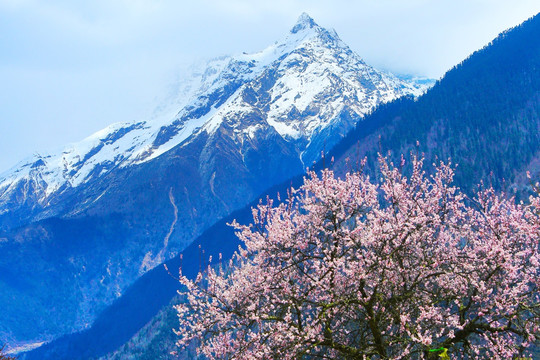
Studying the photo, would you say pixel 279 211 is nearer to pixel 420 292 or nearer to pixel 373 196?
pixel 373 196

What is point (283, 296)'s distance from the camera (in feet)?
38.4

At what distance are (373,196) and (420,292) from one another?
315 cm

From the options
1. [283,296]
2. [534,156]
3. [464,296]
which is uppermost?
[283,296]

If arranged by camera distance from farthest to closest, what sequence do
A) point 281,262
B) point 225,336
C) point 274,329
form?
point 225,336
point 281,262
point 274,329

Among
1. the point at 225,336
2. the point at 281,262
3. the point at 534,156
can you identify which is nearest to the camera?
the point at 281,262

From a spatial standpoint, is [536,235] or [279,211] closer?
[536,235]

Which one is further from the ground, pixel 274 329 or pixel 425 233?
pixel 425 233

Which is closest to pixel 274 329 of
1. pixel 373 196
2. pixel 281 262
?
pixel 281 262

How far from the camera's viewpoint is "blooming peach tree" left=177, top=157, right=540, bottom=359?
10539 millimetres

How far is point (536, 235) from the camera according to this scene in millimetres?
11531

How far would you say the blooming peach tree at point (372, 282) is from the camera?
10.5m

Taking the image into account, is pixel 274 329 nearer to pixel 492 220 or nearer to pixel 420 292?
pixel 420 292

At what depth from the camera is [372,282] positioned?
35.5 ft

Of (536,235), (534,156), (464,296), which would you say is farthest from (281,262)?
(534,156)
